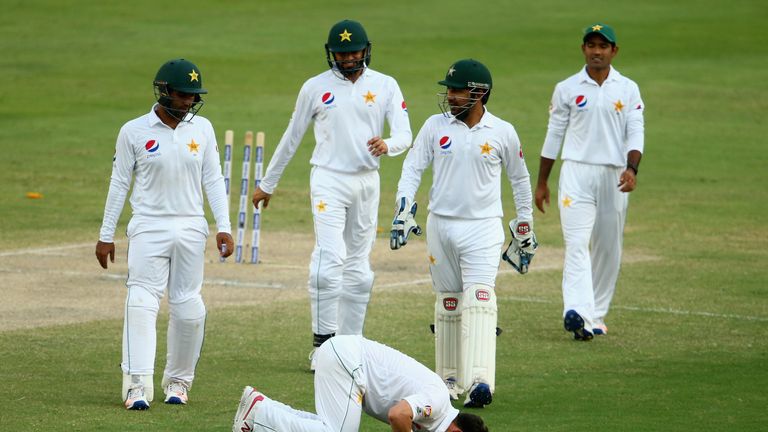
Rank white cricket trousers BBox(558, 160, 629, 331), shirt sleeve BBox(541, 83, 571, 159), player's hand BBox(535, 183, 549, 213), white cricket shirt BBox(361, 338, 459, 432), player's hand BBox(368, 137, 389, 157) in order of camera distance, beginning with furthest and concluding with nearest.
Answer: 1. shirt sleeve BBox(541, 83, 571, 159)
2. player's hand BBox(535, 183, 549, 213)
3. white cricket trousers BBox(558, 160, 629, 331)
4. player's hand BBox(368, 137, 389, 157)
5. white cricket shirt BBox(361, 338, 459, 432)

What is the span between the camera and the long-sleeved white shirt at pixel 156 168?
8945mm

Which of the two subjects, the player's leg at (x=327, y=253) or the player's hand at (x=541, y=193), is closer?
the player's leg at (x=327, y=253)

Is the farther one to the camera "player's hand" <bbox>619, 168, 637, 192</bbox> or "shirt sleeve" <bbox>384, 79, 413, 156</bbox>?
"player's hand" <bbox>619, 168, 637, 192</bbox>

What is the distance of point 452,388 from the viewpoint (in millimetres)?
9281

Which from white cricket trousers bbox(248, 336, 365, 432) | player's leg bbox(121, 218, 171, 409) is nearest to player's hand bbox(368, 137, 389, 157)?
player's leg bbox(121, 218, 171, 409)

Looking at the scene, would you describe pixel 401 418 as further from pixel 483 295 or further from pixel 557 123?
pixel 557 123

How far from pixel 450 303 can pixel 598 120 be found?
2893 millimetres

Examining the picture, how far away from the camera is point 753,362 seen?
34.3 ft

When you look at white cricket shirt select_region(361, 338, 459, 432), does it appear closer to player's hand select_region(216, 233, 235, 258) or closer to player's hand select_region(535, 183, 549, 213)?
player's hand select_region(216, 233, 235, 258)

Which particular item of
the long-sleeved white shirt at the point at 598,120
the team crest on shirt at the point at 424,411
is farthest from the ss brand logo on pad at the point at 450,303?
the long-sleeved white shirt at the point at 598,120

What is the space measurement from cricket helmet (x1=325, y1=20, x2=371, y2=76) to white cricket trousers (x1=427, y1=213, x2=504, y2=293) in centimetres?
138

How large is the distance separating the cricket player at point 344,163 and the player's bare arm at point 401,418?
111 inches

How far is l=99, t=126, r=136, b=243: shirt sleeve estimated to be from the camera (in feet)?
29.4

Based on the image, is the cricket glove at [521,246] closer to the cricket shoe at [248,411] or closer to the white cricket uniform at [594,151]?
the white cricket uniform at [594,151]
